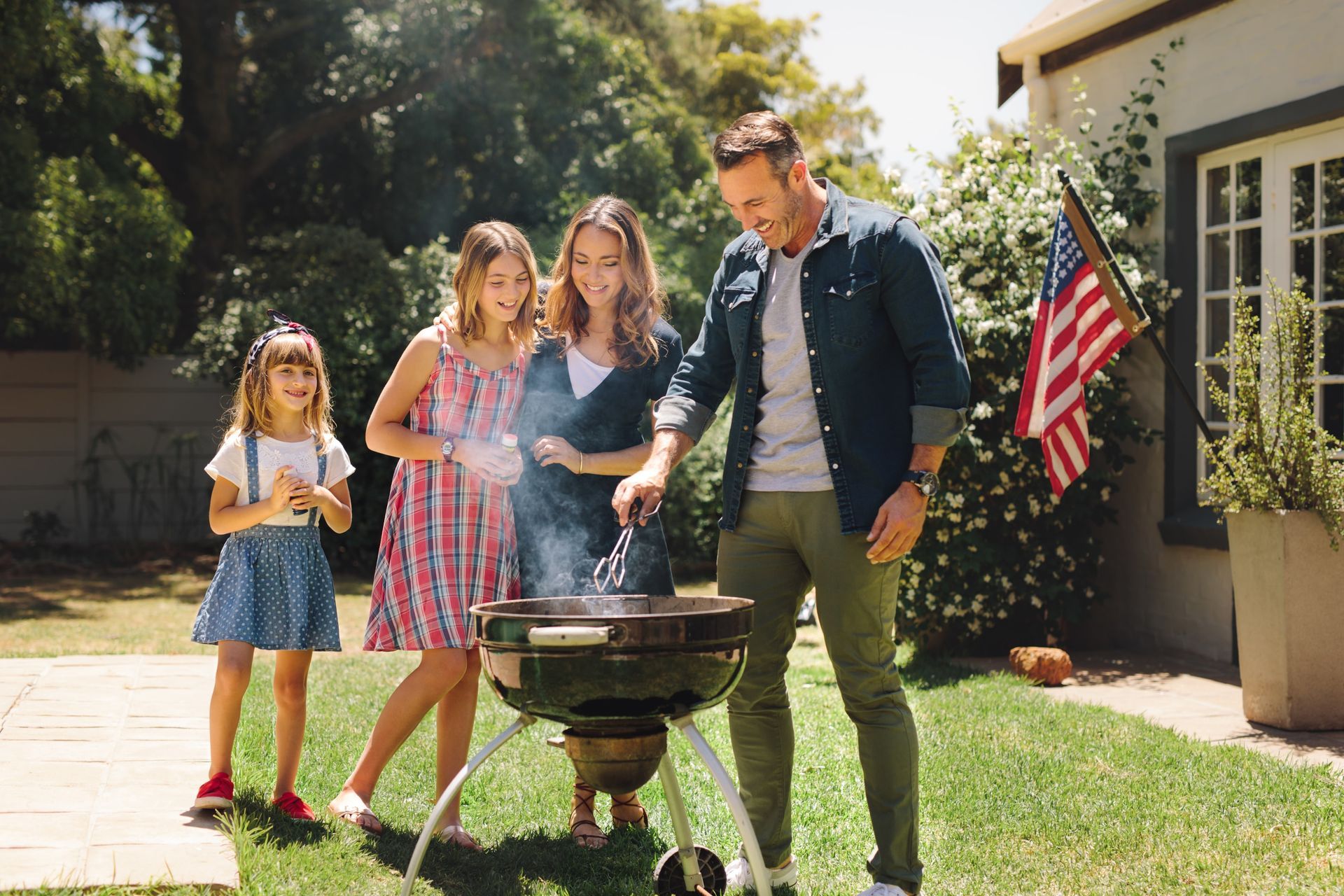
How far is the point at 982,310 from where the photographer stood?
5.92 meters

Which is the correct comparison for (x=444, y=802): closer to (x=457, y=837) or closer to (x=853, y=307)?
(x=457, y=837)

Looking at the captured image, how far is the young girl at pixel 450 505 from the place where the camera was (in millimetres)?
3357

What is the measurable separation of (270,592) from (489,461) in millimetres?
780

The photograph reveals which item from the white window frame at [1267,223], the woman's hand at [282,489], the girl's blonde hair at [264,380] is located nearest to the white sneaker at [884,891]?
the woman's hand at [282,489]

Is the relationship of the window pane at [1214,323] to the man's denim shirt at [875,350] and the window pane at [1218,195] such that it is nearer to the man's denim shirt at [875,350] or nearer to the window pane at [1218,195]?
the window pane at [1218,195]

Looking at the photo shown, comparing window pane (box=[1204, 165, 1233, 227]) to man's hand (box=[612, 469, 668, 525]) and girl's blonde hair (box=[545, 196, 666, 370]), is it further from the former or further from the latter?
man's hand (box=[612, 469, 668, 525])

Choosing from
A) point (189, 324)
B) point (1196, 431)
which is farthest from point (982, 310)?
point (189, 324)

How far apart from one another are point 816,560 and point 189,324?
437 inches

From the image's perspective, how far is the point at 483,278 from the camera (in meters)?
3.42

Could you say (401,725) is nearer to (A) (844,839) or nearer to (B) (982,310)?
(A) (844,839)

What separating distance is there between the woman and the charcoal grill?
2.37 feet

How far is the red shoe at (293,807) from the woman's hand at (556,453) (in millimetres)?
1190

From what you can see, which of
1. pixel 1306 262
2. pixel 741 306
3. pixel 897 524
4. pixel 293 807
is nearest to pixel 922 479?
pixel 897 524

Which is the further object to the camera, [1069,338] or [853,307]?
[1069,338]
